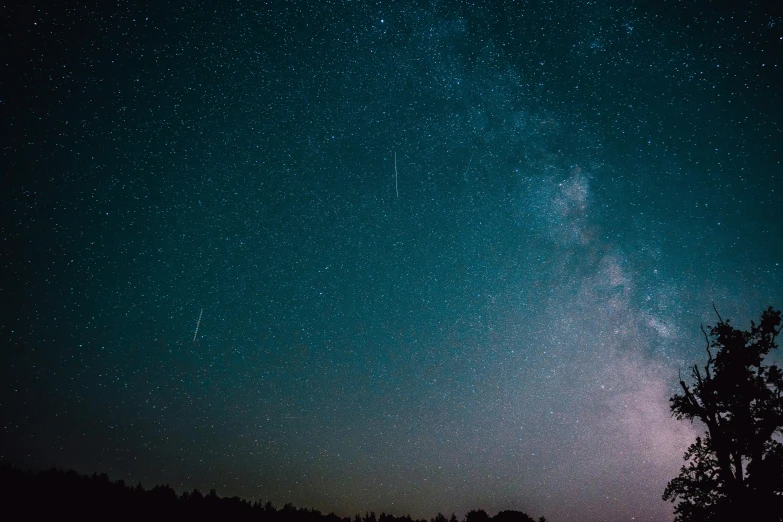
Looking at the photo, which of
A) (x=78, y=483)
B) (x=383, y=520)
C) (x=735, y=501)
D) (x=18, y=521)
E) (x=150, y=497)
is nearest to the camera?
(x=18, y=521)

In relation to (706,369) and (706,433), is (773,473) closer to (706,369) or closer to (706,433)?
(706,433)

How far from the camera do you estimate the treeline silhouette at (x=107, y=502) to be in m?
10.6

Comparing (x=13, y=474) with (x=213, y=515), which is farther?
(x=213, y=515)

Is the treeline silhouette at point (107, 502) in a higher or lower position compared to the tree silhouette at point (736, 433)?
lower

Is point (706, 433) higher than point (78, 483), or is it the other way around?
point (706, 433)

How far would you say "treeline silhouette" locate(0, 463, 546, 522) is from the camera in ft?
34.8

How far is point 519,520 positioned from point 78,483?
17170mm

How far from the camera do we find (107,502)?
11906 millimetres

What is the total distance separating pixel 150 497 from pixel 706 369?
60.9ft

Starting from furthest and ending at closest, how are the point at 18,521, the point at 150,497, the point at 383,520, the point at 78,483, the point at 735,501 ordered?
the point at 383,520 → the point at 150,497 → the point at 78,483 → the point at 735,501 → the point at 18,521

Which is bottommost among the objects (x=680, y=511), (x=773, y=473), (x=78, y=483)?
(x=78, y=483)

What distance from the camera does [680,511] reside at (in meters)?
12.5

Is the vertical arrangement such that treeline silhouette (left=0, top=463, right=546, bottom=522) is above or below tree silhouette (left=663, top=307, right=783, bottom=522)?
below

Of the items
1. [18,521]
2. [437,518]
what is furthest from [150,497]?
[437,518]
